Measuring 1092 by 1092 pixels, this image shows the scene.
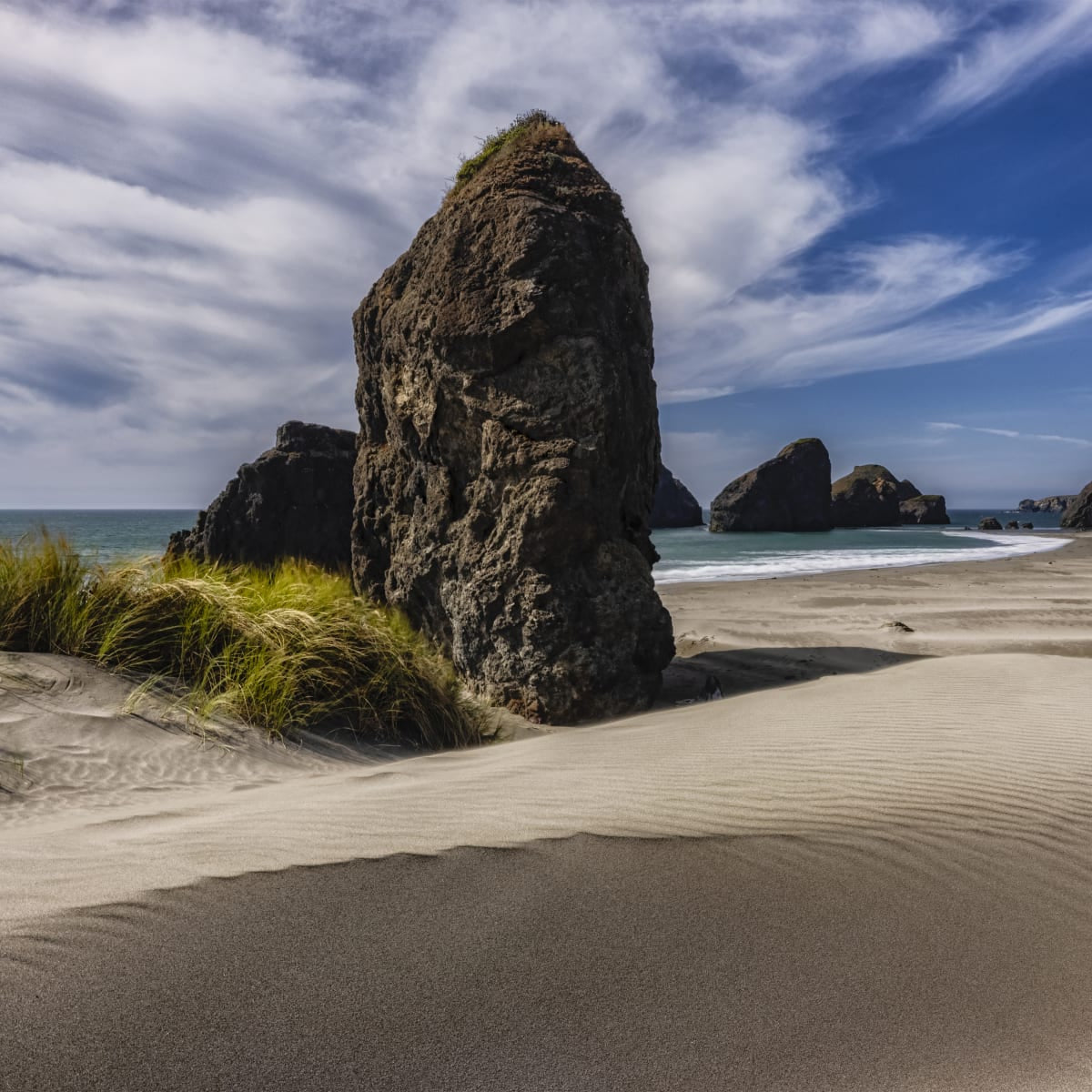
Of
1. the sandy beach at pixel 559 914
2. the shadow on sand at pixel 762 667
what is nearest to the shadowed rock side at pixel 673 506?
the shadow on sand at pixel 762 667

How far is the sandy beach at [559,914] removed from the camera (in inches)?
72.6

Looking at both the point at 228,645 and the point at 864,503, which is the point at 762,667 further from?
the point at 864,503

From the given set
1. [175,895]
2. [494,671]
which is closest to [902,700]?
Answer: [494,671]

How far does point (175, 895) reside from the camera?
7.73 ft

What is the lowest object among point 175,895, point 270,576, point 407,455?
point 175,895

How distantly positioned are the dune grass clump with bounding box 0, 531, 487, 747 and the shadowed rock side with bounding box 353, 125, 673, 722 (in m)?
1.08

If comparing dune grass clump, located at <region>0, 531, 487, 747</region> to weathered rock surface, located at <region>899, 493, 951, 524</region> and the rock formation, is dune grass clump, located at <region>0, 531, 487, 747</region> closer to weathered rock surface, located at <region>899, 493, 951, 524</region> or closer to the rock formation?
the rock formation

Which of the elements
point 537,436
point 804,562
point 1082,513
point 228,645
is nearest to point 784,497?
point 1082,513

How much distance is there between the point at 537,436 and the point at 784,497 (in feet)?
249

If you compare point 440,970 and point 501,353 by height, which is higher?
point 501,353

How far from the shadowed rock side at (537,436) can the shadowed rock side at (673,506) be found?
7919 centimetres

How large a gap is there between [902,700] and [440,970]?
4.36m

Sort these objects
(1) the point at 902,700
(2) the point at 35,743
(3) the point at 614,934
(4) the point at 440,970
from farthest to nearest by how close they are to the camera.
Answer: (1) the point at 902,700, (2) the point at 35,743, (3) the point at 614,934, (4) the point at 440,970

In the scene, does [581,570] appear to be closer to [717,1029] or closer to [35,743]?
[35,743]
